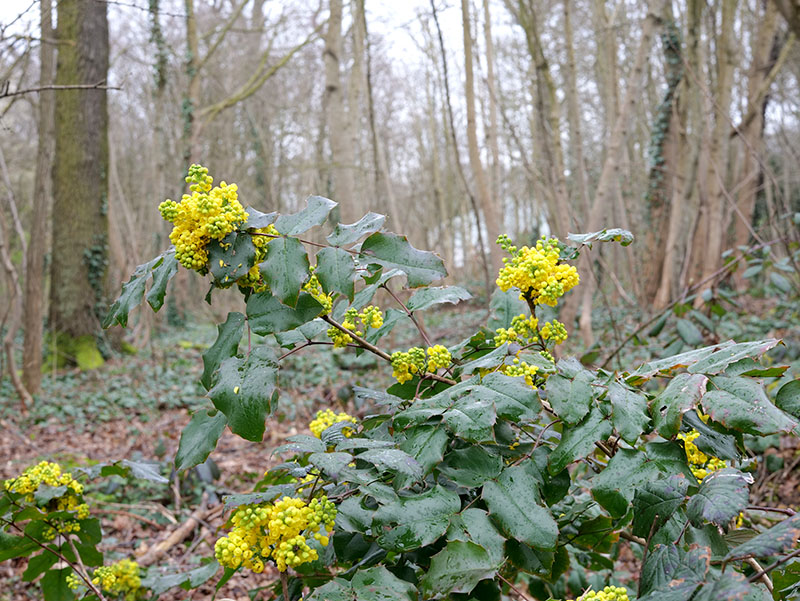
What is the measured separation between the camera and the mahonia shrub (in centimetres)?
85

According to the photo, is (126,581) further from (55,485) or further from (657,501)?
(657,501)

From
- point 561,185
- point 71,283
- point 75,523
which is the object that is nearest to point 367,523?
point 75,523

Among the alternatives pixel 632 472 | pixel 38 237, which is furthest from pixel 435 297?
pixel 38 237

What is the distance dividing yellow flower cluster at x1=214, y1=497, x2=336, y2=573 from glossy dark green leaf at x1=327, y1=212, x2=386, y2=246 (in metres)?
0.46

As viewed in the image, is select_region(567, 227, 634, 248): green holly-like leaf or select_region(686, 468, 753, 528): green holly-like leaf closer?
select_region(686, 468, 753, 528): green holly-like leaf

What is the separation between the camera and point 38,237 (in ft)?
21.7

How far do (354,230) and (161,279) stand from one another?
36cm

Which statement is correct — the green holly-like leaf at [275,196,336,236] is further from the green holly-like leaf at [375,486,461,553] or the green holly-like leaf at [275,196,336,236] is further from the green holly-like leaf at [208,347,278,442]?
the green holly-like leaf at [375,486,461,553]

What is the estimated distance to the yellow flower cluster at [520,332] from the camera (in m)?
1.20

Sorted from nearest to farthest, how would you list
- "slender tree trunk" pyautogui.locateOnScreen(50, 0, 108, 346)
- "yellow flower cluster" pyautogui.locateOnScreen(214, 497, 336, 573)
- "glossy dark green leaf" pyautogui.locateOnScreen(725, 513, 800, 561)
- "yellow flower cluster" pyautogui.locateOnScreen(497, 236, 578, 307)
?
"glossy dark green leaf" pyautogui.locateOnScreen(725, 513, 800, 561) → "yellow flower cluster" pyautogui.locateOnScreen(214, 497, 336, 573) → "yellow flower cluster" pyautogui.locateOnScreen(497, 236, 578, 307) → "slender tree trunk" pyautogui.locateOnScreen(50, 0, 108, 346)

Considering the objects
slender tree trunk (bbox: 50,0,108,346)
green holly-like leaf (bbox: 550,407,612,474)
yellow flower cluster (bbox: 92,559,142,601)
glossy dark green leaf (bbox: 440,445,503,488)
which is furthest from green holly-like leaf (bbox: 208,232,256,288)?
slender tree trunk (bbox: 50,0,108,346)

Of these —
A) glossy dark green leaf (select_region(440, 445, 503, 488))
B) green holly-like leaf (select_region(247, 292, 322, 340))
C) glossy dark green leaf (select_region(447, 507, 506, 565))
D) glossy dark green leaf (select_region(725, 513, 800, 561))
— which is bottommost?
glossy dark green leaf (select_region(447, 507, 506, 565))

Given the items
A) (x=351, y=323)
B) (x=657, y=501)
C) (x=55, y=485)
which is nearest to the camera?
(x=657, y=501)

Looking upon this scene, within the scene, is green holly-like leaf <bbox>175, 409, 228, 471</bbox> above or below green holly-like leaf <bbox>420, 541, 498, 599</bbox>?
above
